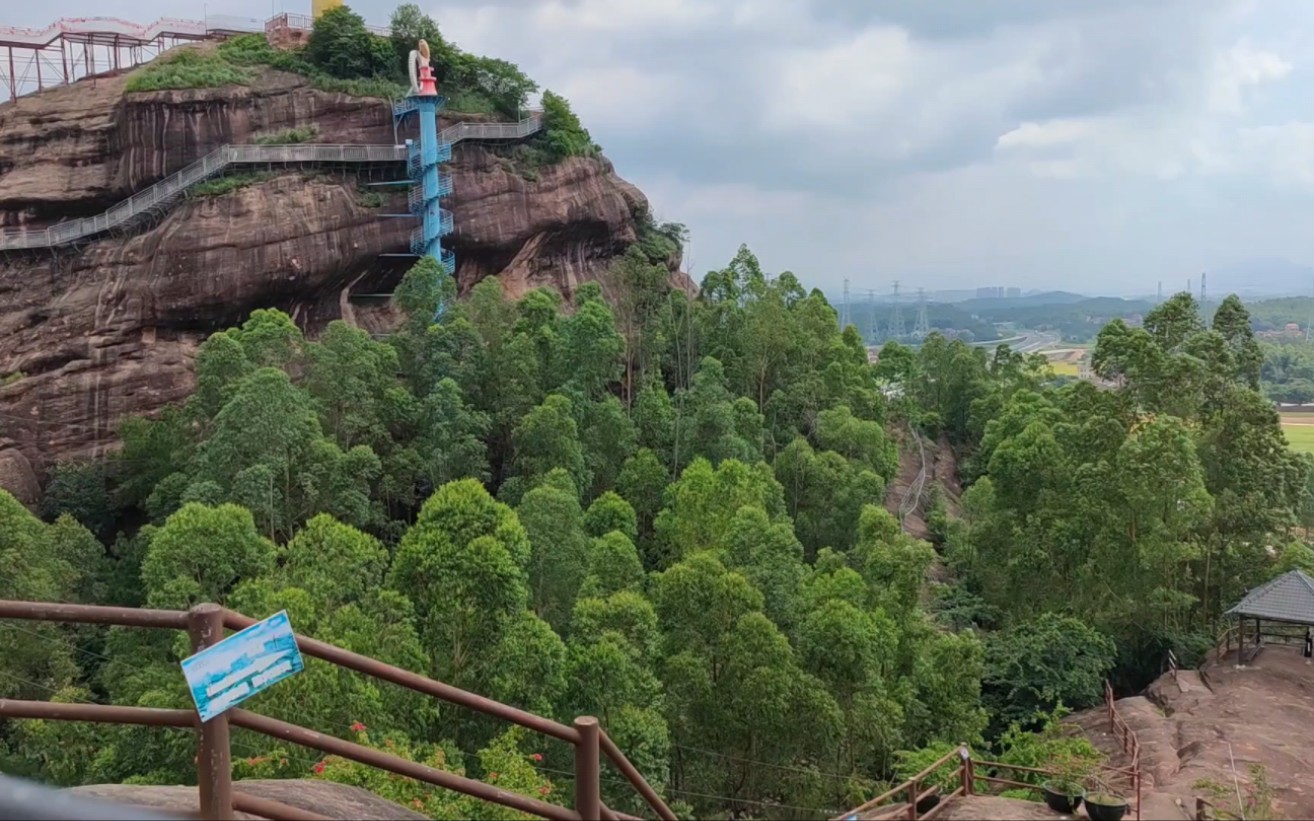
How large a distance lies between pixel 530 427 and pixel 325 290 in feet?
36.5

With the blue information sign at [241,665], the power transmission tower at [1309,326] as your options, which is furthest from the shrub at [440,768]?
the power transmission tower at [1309,326]

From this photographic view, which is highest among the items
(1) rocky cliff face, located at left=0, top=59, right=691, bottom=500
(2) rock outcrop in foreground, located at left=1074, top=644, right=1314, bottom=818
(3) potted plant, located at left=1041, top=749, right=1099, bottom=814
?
(1) rocky cliff face, located at left=0, top=59, right=691, bottom=500

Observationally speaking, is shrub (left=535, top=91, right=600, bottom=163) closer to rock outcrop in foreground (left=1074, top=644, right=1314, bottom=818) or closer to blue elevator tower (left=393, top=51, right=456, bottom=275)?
blue elevator tower (left=393, top=51, right=456, bottom=275)

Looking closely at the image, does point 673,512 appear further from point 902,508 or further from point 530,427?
point 902,508

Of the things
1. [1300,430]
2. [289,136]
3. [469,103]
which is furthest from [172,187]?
[1300,430]

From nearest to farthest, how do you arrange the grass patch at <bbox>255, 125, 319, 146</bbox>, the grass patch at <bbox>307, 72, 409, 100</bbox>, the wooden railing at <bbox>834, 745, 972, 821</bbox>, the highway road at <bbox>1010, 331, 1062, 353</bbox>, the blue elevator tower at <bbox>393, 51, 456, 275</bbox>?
the wooden railing at <bbox>834, 745, 972, 821</bbox>
the grass patch at <bbox>255, 125, 319, 146</bbox>
the blue elevator tower at <bbox>393, 51, 456, 275</bbox>
the grass patch at <bbox>307, 72, 409, 100</bbox>
the highway road at <bbox>1010, 331, 1062, 353</bbox>

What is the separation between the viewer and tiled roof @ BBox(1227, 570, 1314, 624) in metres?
Answer: 18.2

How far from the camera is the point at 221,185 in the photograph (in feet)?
87.8

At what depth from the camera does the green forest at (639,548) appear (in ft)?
43.2

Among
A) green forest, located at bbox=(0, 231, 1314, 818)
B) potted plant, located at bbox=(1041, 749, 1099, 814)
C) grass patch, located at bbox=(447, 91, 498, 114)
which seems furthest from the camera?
grass patch, located at bbox=(447, 91, 498, 114)

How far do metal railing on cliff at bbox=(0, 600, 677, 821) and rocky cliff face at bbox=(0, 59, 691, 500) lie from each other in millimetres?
24655

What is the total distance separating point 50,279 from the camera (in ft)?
86.2

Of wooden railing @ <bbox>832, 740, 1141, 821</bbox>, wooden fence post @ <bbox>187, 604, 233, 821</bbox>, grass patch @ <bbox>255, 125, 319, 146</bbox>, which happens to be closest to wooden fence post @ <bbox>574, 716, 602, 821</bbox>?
wooden fence post @ <bbox>187, 604, 233, 821</bbox>

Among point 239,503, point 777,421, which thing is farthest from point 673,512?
point 777,421
